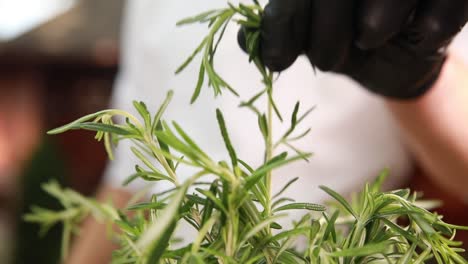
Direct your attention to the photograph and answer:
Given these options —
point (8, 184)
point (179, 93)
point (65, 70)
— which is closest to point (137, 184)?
point (179, 93)

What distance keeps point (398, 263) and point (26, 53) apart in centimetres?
261

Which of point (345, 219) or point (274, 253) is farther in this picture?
point (345, 219)

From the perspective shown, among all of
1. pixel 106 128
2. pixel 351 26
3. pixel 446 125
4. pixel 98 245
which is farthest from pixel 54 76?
pixel 106 128

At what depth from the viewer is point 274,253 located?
0.70 ft

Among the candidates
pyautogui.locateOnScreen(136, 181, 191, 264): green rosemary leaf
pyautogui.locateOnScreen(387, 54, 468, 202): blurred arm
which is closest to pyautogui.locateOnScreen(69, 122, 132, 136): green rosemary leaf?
pyautogui.locateOnScreen(136, 181, 191, 264): green rosemary leaf

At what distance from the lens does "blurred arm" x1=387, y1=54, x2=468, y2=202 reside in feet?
2.27

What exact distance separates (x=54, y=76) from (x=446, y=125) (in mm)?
2171

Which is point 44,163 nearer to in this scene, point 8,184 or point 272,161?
point 8,184

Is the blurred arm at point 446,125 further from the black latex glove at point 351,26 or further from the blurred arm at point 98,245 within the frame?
the blurred arm at point 98,245

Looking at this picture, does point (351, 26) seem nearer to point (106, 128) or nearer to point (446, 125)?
point (106, 128)

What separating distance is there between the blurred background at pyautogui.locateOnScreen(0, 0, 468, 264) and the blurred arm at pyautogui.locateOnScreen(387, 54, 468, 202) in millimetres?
1536

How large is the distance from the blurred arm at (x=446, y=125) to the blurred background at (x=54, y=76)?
154 centimetres

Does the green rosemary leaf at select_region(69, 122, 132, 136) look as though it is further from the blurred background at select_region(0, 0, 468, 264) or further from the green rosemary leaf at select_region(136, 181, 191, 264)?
the blurred background at select_region(0, 0, 468, 264)

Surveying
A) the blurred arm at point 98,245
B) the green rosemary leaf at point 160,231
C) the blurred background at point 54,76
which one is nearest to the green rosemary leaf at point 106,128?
the green rosemary leaf at point 160,231
